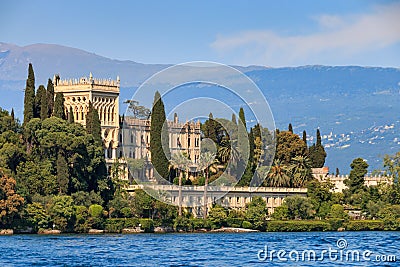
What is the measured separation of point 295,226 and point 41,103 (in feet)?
60.1

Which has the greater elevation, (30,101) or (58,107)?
(30,101)

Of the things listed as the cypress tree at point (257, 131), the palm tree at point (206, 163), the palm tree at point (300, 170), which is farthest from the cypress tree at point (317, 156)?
the palm tree at point (206, 163)

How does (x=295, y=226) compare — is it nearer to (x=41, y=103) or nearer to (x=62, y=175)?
(x=62, y=175)

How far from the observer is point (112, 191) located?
73688 millimetres

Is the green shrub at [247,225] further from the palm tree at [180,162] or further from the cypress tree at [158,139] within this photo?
the cypress tree at [158,139]

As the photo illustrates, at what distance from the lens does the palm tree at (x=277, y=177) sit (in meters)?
84.6

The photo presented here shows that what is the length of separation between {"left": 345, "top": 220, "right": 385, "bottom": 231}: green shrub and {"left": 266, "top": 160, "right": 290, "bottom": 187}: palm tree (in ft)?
30.5

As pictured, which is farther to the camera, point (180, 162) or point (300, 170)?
point (300, 170)

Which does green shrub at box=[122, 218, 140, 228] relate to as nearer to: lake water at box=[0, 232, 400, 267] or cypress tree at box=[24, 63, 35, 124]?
lake water at box=[0, 232, 400, 267]

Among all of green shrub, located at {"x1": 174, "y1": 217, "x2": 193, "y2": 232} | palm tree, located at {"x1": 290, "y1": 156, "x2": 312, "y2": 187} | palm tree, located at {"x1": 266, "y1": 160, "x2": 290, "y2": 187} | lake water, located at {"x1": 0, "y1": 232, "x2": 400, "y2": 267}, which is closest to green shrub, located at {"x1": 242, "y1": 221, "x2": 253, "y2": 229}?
green shrub, located at {"x1": 174, "y1": 217, "x2": 193, "y2": 232}

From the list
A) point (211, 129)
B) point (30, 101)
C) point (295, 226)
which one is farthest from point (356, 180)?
point (30, 101)

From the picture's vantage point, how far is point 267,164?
278ft

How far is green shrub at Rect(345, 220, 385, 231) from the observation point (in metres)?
76.4

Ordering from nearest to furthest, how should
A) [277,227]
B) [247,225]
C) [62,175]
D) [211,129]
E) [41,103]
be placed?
[62,175] → [247,225] → [277,227] → [41,103] → [211,129]
